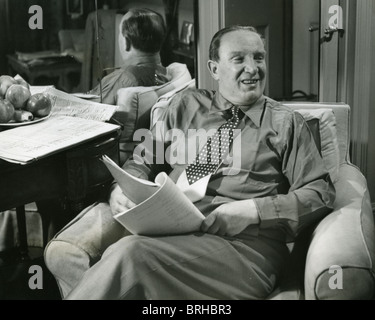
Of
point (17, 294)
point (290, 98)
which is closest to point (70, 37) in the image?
point (290, 98)

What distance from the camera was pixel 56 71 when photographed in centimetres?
164

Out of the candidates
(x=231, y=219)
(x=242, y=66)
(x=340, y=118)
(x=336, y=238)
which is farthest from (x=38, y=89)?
(x=336, y=238)

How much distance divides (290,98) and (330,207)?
402 mm

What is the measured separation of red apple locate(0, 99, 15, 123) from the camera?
52.2 inches

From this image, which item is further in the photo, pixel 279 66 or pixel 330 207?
pixel 279 66

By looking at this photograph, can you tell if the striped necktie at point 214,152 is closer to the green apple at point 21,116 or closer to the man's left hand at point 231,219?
the man's left hand at point 231,219

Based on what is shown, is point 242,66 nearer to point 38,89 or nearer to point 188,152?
point 188,152

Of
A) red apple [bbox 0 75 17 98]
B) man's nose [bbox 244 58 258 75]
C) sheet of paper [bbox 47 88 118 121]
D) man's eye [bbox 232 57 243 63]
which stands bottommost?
sheet of paper [bbox 47 88 118 121]

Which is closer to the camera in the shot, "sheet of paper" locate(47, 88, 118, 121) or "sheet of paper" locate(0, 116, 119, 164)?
"sheet of paper" locate(0, 116, 119, 164)

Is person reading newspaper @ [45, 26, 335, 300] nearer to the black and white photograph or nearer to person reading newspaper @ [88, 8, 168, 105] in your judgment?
the black and white photograph

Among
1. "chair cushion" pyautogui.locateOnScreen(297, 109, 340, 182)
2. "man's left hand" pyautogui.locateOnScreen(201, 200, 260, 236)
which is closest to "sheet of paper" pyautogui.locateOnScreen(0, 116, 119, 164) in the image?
"man's left hand" pyautogui.locateOnScreen(201, 200, 260, 236)

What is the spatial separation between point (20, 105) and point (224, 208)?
0.59 meters
